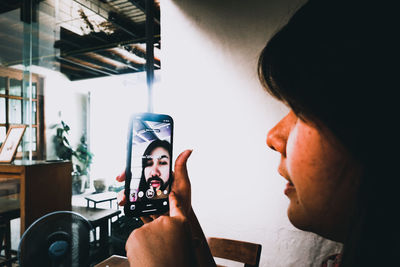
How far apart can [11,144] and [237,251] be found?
76.1 inches

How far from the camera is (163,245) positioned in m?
0.50

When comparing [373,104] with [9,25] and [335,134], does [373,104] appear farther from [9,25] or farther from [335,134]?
[9,25]

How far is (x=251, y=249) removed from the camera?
1200 mm

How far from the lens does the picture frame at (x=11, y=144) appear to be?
1661 mm

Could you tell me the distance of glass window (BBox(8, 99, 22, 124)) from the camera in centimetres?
334

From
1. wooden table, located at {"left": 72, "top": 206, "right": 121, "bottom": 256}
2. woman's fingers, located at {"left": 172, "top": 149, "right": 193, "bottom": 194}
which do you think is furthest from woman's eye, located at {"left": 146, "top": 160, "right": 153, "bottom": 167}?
wooden table, located at {"left": 72, "top": 206, "right": 121, "bottom": 256}

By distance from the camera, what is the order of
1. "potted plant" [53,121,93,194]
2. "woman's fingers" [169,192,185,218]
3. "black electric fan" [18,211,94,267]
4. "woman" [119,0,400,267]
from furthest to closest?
"potted plant" [53,121,93,194]
"black electric fan" [18,211,94,267]
"woman's fingers" [169,192,185,218]
"woman" [119,0,400,267]

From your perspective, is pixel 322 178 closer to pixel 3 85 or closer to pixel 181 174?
pixel 181 174

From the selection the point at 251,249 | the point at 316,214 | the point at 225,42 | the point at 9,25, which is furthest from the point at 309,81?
Result: the point at 9,25

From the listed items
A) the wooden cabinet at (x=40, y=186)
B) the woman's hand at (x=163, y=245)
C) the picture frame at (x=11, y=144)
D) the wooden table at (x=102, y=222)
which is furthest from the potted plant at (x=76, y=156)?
the woman's hand at (x=163, y=245)

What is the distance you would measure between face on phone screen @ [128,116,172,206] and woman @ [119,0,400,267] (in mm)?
529

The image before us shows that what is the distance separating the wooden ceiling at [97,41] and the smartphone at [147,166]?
1.65m

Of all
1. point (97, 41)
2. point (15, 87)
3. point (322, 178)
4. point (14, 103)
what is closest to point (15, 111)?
point (14, 103)

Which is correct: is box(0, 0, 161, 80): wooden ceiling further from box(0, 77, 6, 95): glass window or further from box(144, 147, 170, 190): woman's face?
box(144, 147, 170, 190): woman's face
